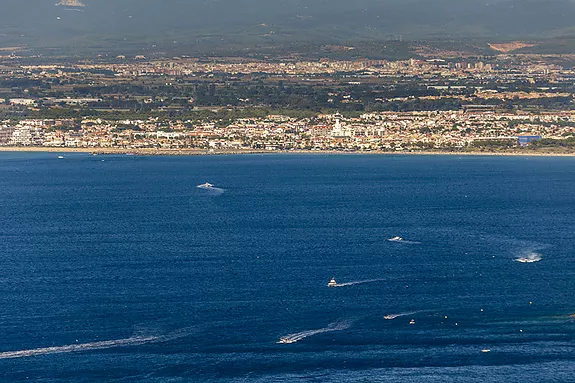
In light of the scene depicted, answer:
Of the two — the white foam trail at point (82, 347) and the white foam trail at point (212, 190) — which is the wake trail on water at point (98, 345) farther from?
the white foam trail at point (212, 190)

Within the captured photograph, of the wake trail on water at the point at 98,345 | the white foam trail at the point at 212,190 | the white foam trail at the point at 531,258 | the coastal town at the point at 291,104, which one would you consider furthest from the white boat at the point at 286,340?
the coastal town at the point at 291,104

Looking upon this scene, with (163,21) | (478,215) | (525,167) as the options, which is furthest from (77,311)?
(163,21)

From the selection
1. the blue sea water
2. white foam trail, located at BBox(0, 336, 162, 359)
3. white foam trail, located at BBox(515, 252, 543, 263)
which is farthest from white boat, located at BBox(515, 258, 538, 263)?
white foam trail, located at BBox(0, 336, 162, 359)

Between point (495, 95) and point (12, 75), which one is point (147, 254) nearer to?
point (495, 95)

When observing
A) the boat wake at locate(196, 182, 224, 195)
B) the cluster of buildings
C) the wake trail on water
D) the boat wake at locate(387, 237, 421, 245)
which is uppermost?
the wake trail on water

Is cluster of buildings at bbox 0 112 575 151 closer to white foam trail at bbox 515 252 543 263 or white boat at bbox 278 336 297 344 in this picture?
white foam trail at bbox 515 252 543 263

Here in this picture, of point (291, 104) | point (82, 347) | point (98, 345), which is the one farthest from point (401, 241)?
point (291, 104)
